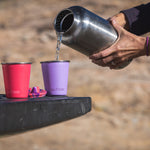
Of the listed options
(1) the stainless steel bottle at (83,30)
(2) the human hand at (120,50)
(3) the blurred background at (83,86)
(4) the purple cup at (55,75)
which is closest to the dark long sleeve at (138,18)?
(2) the human hand at (120,50)

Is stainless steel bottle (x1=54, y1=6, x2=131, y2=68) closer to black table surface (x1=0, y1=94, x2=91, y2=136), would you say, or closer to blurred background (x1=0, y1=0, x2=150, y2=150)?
black table surface (x1=0, y1=94, x2=91, y2=136)

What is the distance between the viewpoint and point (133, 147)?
11.3ft

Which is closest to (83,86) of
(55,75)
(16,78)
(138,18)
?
(138,18)

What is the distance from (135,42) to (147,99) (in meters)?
2.41

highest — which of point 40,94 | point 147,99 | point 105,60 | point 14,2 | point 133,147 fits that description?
point 14,2

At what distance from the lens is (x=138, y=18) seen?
5.39 feet

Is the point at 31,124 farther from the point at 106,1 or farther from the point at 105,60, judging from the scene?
the point at 106,1

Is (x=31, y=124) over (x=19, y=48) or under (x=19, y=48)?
under

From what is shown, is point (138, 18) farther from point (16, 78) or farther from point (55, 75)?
point (16, 78)

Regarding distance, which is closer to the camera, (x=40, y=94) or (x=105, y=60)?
(x=40, y=94)

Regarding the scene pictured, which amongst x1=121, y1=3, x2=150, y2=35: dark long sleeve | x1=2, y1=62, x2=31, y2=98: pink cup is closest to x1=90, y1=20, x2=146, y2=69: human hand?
x1=121, y1=3, x2=150, y2=35: dark long sleeve

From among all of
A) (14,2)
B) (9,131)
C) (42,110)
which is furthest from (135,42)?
(14,2)

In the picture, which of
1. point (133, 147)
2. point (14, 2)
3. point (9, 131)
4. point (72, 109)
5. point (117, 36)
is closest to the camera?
point (9, 131)

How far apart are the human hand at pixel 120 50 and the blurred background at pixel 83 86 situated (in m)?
2.00
